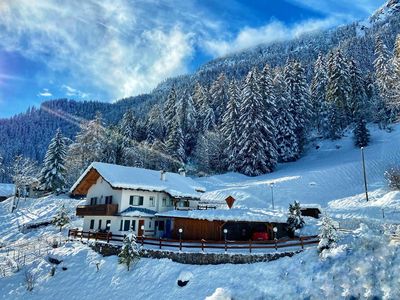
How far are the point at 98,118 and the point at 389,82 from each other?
55.3 meters

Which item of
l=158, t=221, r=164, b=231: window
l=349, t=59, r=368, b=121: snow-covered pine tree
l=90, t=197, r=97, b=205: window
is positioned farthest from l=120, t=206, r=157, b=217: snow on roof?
l=349, t=59, r=368, b=121: snow-covered pine tree

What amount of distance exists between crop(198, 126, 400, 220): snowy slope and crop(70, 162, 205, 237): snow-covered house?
9864 millimetres

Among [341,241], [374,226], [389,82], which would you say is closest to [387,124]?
[389,82]

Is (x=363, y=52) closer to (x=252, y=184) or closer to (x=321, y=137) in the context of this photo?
(x=321, y=137)

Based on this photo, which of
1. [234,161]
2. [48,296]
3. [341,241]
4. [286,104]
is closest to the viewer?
[341,241]

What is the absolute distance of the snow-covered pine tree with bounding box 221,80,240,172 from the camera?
6312 cm

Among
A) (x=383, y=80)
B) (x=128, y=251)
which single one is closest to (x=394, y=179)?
(x=128, y=251)

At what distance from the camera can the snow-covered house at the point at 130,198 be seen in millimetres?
34219

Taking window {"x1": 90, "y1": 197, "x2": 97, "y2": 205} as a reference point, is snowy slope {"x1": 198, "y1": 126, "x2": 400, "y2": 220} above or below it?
above

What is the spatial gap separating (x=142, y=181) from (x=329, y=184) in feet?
87.2

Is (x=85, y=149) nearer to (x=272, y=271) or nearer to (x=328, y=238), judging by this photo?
(x=272, y=271)

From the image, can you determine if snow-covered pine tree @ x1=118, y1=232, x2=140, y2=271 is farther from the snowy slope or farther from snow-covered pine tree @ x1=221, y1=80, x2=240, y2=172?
snow-covered pine tree @ x1=221, y1=80, x2=240, y2=172

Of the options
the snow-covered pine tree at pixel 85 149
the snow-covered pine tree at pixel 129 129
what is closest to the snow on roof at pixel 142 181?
the snow-covered pine tree at pixel 85 149

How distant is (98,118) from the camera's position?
218 ft
